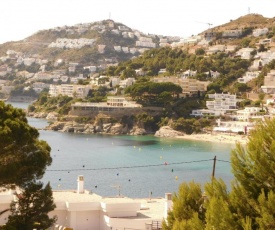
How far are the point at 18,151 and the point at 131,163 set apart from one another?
3152cm

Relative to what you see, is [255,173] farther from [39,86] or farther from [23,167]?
[39,86]

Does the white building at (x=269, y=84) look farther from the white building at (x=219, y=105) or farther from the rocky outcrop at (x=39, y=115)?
the rocky outcrop at (x=39, y=115)

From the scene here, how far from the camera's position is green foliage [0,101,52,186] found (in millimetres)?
9953

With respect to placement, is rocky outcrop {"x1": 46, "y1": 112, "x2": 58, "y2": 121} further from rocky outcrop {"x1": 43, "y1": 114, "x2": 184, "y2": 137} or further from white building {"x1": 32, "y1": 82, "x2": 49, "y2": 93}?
white building {"x1": 32, "y1": 82, "x2": 49, "y2": 93}

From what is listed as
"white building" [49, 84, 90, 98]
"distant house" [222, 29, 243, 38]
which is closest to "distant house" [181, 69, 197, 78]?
"white building" [49, 84, 90, 98]

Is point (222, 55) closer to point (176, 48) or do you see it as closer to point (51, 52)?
point (176, 48)

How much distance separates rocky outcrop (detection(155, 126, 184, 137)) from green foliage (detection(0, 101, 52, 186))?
159ft

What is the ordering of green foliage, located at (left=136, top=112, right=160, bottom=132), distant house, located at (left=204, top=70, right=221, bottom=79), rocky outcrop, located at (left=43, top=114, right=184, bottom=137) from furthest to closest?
distant house, located at (left=204, top=70, right=221, bottom=79), green foliage, located at (left=136, top=112, right=160, bottom=132), rocky outcrop, located at (left=43, top=114, right=184, bottom=137)

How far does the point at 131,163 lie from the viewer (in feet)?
137

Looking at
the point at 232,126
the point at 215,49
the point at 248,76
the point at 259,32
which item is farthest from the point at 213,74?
the point at 259,32

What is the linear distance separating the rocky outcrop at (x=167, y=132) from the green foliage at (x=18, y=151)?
4858cm

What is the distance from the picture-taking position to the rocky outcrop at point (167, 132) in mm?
59081

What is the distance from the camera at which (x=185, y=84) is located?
68.3 meters

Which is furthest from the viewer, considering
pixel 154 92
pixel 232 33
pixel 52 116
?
pixel 232 33
